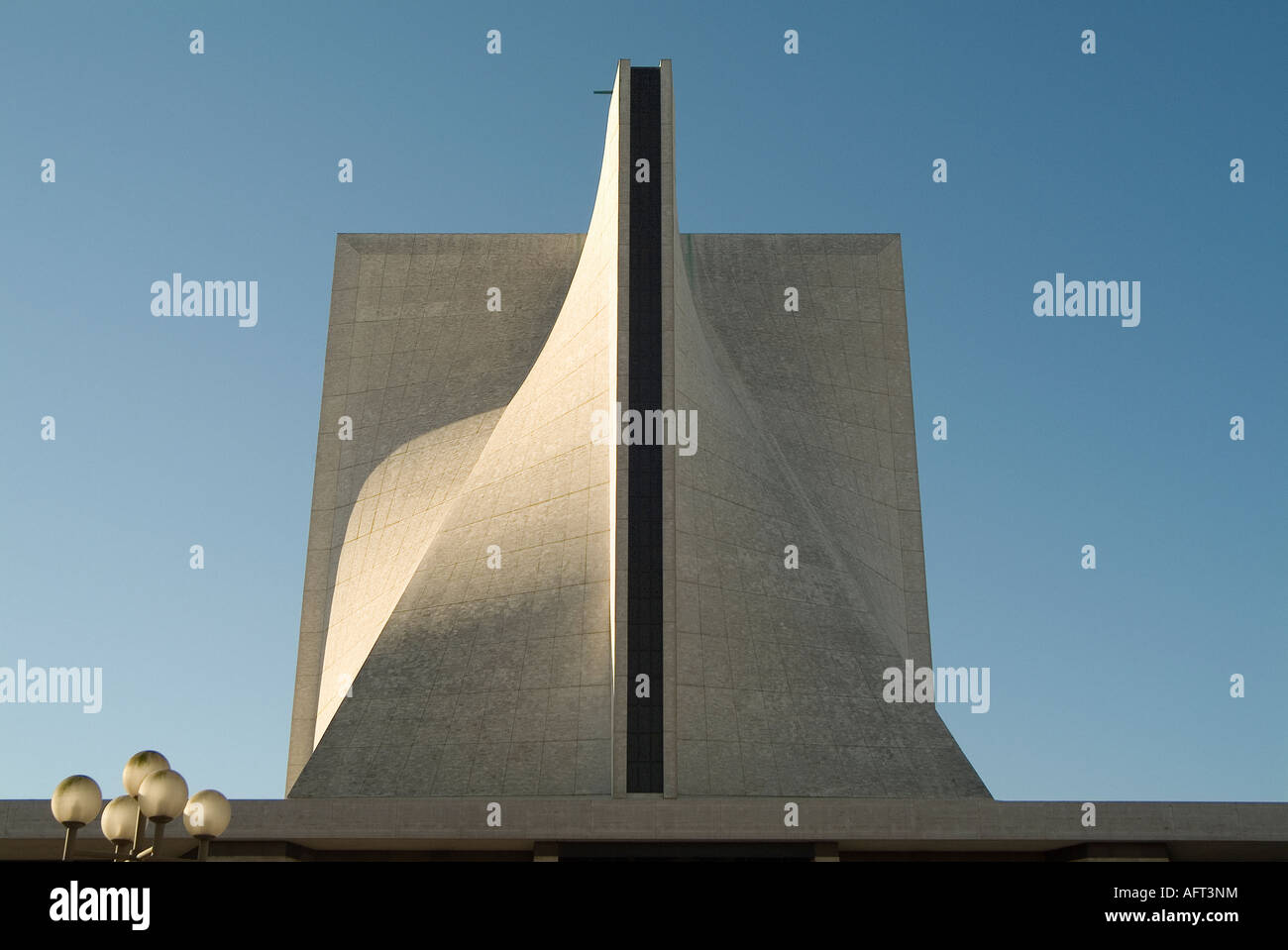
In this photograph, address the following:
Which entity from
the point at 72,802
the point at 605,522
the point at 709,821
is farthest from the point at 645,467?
the point at 72,802

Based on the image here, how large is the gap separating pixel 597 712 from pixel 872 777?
13.1ft

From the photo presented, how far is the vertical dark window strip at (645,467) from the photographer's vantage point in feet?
63.6

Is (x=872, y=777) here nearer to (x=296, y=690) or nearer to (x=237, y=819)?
(x=237, y=819)

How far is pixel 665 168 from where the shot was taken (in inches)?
929

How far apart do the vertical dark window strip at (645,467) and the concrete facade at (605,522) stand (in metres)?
0.11

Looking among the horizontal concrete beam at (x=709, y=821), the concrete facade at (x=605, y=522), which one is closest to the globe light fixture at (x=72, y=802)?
the horizontal concrete beam at (x=709, y=821)

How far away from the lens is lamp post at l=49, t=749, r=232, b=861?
10258mm

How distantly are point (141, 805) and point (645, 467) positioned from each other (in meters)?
11.9

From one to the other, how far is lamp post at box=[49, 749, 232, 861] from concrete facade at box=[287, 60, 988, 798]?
Result: 8.19 meters

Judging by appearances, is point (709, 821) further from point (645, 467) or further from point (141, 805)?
point (141, 805)

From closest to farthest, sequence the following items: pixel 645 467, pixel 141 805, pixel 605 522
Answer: pixel 141 805
pixel 645 467
pixel 605 522

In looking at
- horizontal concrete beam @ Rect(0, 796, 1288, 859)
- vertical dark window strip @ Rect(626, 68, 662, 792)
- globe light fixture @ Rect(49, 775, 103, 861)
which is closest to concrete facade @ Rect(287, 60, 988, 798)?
vertical dark window strip @ Rect(626, 68, 662, 792)

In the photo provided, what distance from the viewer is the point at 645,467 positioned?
839 inches
